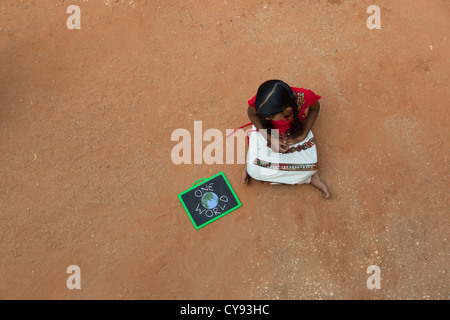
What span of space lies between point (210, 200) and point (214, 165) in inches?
13.0

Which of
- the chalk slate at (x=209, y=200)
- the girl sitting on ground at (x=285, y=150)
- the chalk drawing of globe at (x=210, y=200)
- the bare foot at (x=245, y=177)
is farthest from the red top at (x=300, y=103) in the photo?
the chalk drawing of globe at (x=210, y=200)

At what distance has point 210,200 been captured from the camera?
112 inches

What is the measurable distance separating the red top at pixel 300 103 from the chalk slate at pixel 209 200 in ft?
2.35

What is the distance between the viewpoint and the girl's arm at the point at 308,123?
248cm

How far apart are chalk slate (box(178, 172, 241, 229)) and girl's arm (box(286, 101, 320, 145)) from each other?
0.70 meters

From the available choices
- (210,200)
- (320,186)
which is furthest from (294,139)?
(210,200)

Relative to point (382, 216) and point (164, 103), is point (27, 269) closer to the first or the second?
point (164, 103)

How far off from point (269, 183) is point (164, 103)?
4.23ft

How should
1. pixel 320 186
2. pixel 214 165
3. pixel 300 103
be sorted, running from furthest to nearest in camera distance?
pixel 214 165 → pixel 320 186 → pixel 300 103

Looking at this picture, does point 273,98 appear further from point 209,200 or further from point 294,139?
point 209,200

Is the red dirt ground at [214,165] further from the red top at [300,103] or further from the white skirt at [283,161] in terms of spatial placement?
the red top at [300,103]

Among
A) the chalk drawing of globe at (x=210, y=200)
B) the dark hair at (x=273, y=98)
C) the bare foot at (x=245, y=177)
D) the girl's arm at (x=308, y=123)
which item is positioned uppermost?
the dark hair at (x=273, y=98)

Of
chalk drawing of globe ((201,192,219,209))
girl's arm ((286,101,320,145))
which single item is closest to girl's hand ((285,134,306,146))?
girl's arm ((286,101,320,145))
